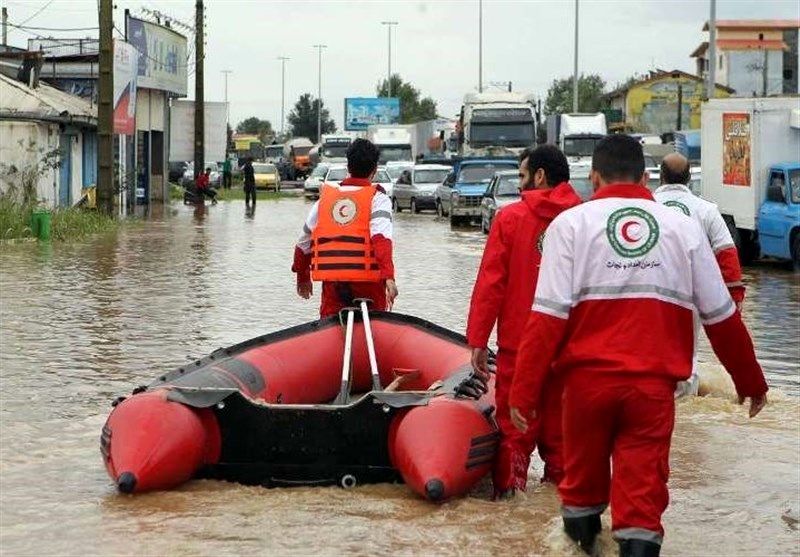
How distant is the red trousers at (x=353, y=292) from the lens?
10.2 metres

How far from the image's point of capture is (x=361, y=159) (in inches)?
396

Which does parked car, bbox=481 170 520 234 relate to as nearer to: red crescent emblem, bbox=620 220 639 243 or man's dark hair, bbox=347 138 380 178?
man's dark hair, bbox=347 138 380 178

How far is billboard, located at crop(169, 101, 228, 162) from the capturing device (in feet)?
189

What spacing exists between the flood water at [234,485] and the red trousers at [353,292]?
1.55 meters

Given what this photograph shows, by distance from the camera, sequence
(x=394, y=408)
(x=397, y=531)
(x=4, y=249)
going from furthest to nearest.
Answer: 1. (x=4, y=249)
2. (x=394, y=408)
3. (x=397, y=531)

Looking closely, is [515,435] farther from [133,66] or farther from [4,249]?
[133,66]

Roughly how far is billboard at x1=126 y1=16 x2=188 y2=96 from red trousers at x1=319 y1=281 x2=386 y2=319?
3780 cm

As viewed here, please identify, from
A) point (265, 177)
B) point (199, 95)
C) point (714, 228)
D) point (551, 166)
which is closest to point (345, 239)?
point (714, 228)

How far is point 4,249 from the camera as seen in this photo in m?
25.5

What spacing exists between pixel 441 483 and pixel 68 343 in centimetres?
764

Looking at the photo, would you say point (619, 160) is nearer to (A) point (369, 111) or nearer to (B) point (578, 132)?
(B) point (578, 132)

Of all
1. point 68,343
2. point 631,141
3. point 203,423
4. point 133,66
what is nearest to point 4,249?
point 68,343

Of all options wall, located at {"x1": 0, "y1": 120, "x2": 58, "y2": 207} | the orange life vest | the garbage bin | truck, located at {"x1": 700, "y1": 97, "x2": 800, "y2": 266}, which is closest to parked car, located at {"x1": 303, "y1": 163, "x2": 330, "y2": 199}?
wall, located at {"x1": 0, "y1": 120, "x2": 58, "y2": 207}

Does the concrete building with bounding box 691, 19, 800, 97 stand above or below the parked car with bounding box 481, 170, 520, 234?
above
